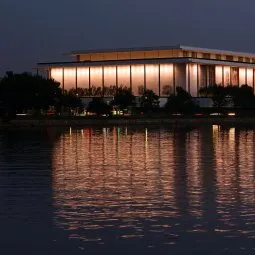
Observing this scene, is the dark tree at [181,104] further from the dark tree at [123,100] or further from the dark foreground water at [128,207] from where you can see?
the dark foreground water at [128,207]

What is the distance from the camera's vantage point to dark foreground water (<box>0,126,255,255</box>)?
30.4ft

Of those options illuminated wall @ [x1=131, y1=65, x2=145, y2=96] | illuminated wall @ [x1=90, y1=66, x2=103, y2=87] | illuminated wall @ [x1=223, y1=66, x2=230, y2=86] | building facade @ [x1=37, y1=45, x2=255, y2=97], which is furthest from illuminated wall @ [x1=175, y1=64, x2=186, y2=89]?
illuminated wall @ [x1=90, y1=66, x2=103, y2=87]

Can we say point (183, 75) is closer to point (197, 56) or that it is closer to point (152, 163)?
point (197, 56)

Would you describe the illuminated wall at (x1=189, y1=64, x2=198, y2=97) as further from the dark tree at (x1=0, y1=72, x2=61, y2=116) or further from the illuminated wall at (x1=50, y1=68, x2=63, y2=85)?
the dark tree at (x1=0, y1=72, x2=61, y2=116)

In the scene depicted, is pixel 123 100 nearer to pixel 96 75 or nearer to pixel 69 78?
pixel 96 75

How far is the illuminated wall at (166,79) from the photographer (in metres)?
106

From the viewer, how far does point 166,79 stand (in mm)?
107000

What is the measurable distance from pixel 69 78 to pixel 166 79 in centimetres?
1538

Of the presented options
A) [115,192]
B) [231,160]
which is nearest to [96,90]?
[231,160]

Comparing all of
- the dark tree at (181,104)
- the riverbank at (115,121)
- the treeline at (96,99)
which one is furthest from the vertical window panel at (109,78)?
the riverbank at (115,121)

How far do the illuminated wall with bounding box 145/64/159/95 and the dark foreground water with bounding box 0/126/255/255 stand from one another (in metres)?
85.8

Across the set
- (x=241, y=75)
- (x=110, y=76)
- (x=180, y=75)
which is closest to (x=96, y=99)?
(x=180, y=75)

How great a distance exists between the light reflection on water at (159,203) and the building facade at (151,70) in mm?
84713

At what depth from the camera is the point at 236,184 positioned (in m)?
15.2
